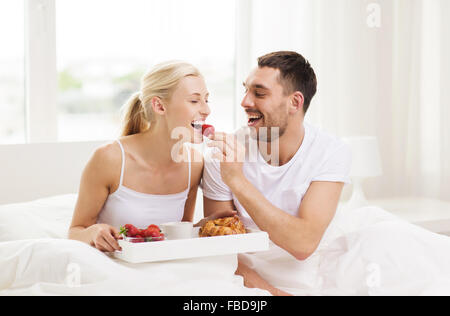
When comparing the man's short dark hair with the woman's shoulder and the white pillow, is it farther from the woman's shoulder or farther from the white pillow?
the white pillow

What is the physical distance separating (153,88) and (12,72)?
1.31 metres

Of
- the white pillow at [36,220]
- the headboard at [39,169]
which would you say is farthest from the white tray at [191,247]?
the headboard at [39,169]

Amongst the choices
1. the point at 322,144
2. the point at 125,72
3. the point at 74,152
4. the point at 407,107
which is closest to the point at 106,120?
the point at 125,72

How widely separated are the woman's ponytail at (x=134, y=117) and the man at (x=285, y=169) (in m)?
0.26

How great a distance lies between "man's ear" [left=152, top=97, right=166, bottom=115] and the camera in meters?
1.78

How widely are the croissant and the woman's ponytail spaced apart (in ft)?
1.59

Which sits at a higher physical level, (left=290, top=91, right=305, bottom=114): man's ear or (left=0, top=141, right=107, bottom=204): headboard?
(left=290, top=91, right=305, bottom=114): man's ear

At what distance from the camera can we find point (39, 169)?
257 centimetres

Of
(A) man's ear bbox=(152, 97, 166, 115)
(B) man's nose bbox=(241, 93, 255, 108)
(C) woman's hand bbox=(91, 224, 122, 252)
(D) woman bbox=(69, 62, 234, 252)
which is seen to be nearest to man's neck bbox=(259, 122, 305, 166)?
(B) man's nose bbox=(241, 93, 255, 108)

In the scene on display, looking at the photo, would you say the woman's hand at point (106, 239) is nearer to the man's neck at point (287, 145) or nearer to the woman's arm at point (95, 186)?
the woman's arm at point (95, 186)

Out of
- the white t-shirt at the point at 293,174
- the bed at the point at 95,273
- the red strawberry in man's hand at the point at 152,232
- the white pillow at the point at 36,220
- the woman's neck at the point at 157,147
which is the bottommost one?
the white pillow at the point at 36,220

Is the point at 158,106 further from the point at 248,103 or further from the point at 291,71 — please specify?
the point at 291,71

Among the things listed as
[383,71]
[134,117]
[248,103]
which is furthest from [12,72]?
[383,71]

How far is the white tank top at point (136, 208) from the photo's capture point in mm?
1781
